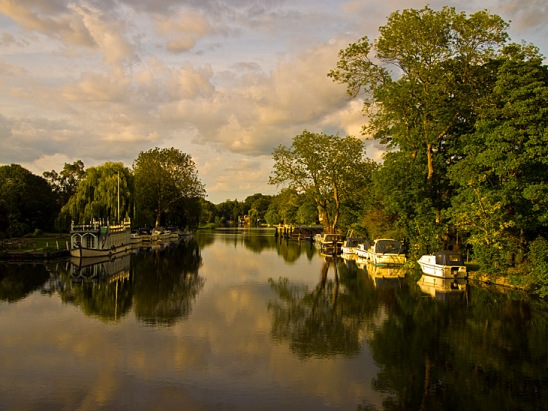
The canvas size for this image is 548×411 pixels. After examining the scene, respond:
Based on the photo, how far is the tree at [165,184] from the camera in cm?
9038

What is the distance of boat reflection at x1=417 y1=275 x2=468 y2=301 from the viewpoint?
27.5 m

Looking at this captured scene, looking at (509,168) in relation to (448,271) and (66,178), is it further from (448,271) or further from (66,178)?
(66,178)

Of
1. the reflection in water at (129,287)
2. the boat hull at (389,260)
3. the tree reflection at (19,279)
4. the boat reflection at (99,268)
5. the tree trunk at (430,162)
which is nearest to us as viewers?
the reflection in water at (129,287)

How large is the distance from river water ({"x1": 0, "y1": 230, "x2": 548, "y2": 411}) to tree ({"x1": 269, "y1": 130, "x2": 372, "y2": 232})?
41212 mm

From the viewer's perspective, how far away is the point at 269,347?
1725 cm

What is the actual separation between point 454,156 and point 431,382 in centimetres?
2902

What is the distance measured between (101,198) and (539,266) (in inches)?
2163

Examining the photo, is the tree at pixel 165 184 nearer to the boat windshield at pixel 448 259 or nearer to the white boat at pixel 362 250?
the white boat at pixel 362 250

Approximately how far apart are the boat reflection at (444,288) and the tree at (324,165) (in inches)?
1542

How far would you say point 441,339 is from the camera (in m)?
18.4

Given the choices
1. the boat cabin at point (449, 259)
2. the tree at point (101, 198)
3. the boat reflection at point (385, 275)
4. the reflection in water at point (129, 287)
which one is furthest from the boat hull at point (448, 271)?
the tree at point (101, 198)

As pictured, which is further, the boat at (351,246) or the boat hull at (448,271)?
the boat at (351,246)

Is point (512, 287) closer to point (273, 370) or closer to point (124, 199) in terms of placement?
point (273, 370)

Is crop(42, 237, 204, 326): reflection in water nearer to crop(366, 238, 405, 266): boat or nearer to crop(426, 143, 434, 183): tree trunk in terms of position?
crop(366, 238, 405, 266): boat
